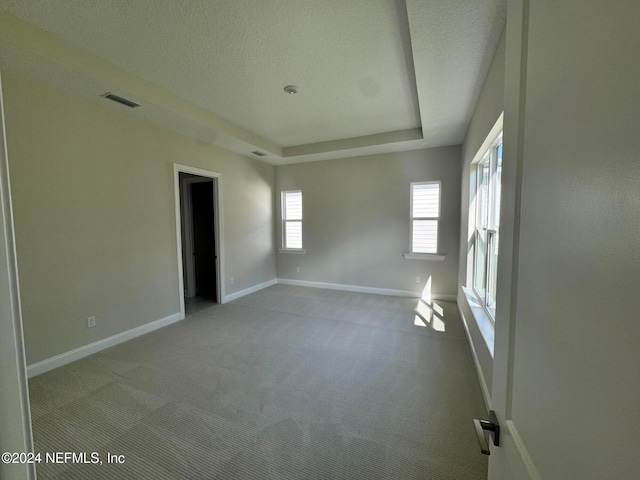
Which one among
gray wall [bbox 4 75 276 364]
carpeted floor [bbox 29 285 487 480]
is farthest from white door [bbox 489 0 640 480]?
gray wall [bbox 4 75 276 364]

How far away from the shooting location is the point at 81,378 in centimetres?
237

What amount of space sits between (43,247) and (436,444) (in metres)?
3.60

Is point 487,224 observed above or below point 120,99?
below

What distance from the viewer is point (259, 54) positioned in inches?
89.7

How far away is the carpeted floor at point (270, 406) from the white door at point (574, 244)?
1165 mm

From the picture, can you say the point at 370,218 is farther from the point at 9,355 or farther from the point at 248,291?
the point at 9,355

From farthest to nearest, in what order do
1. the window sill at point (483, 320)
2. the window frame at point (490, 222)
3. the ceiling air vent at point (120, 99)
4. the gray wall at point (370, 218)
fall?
the gray wall at point (370, 218), the ceiling air vent at point (120, 99), the window frame at point (490, 222), the window sill at point (483, 320)

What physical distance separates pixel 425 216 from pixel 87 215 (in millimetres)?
4692

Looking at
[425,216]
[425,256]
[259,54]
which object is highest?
[259,54]

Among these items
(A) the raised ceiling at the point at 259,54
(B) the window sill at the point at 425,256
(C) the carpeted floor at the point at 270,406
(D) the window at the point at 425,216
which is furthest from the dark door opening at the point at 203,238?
(D) the window at the point at 425,216

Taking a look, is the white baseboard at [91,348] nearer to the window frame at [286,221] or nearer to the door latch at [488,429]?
the window frame at [286,221]

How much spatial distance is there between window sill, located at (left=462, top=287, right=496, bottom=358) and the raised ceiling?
2.18m

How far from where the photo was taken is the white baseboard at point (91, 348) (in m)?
2.44

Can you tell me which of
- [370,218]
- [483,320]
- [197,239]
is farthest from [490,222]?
[197,239]
